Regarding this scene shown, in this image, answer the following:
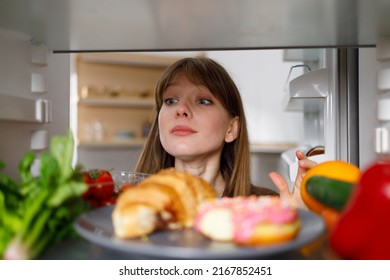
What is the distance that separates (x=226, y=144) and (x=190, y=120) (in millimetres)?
329

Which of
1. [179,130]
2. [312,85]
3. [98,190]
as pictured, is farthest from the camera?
[312,85]

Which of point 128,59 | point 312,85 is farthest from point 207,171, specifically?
point 128,59

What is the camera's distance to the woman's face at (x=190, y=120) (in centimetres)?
100

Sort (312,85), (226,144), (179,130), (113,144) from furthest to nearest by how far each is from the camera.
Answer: (113,144) → (226,144) → (312,85) → (179,130)

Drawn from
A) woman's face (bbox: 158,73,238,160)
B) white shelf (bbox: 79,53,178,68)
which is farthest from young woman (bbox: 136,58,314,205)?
white shelf (bbox: 79,53,178,68)

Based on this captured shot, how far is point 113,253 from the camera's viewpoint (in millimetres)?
498

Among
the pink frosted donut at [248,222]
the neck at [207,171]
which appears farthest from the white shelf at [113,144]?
the pink frosted donut at [248,222]

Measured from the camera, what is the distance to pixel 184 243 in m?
0.44

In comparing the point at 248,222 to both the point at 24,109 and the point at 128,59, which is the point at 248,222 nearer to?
the point at 24,109

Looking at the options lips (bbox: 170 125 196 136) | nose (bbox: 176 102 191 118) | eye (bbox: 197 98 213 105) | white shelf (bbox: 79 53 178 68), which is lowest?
lips (bbox: 170 125 196 136)

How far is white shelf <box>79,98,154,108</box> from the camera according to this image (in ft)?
12.2

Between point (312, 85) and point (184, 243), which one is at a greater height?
point (312, 85)

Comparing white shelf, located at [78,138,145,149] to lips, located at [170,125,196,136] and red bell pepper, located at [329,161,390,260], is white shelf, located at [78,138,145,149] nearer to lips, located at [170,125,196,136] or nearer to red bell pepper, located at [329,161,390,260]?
lips, located at [170,125,196,136]

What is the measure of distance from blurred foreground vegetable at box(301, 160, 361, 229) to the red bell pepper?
0.02 metres
